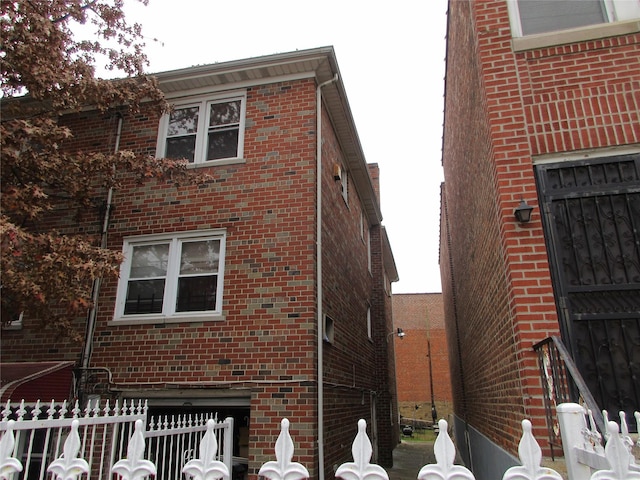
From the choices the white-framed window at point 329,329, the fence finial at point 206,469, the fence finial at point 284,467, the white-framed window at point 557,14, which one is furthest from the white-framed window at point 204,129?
the fence finial at point 284,467

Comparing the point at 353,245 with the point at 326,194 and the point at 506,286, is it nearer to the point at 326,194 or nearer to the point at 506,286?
the point at 326,194

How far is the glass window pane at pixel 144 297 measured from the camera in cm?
779

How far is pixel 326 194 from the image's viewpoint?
878 cm

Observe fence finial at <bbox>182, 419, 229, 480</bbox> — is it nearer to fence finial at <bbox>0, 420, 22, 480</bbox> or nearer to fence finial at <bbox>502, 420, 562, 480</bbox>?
fence finial at <bbox>0, 420, 22, 480</bbox>

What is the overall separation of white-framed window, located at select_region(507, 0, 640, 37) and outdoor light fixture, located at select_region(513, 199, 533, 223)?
2262mm

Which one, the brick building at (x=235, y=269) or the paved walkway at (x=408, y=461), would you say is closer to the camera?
the brick building at (x=235, y=269)

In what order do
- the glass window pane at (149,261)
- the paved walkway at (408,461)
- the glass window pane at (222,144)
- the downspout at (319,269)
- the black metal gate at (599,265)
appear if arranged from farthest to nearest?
the paved walkway at (408,461)
the glass window pane at (222,144)
the glass window pane at (149,261)
the downspout at (319,269)
the black metal gate at (599,265)

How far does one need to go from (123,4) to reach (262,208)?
3863 millimetres

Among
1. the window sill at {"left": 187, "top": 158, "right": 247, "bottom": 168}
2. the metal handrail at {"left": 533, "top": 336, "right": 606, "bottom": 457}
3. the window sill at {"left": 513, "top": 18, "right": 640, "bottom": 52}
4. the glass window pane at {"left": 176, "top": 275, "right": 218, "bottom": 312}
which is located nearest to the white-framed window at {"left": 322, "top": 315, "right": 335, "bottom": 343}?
the glass window pane at {"left": 176, "top": 275, "right": 218, "bottom": 312}

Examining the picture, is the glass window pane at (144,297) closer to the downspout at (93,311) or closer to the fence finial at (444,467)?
the downspout at (93,311)

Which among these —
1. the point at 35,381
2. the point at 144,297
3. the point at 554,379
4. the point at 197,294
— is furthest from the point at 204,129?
the point at 554,379

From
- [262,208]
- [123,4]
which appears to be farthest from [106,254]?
[123,4]

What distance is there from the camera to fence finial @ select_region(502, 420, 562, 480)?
1.79 meters

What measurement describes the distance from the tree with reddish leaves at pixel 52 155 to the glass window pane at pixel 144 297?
857 millimetres
